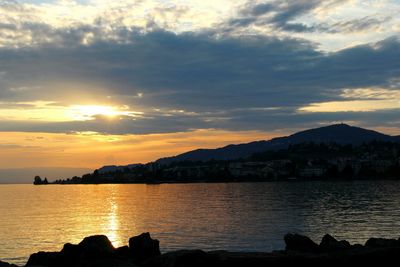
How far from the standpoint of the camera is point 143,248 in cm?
3672

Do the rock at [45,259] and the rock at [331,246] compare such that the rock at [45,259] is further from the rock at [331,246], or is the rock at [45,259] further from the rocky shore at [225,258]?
the rock at [331,246]

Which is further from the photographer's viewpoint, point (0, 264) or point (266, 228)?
point (266, 228)

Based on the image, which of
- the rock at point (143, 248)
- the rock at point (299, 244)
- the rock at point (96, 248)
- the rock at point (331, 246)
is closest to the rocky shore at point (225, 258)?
the rock at point (96, 248)

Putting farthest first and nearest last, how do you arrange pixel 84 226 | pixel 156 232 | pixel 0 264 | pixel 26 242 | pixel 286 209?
pixel 286 209
pixel 84 226
pixel 156 232
pixel 26 242
pixel 0 264

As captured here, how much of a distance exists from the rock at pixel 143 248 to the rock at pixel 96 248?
4.50 m

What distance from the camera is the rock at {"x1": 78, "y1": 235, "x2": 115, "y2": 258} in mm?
30316

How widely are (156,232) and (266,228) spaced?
15.8m

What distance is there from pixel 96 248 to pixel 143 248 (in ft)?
21.3

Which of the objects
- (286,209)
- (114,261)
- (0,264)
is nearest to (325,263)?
(114,261)

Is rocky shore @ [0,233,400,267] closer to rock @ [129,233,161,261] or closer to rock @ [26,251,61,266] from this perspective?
rock @ [26,251,61,266]

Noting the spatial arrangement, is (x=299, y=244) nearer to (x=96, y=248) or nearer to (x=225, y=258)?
(x=225, y=258)

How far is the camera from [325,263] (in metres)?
27.3

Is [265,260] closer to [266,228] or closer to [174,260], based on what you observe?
[174,260]

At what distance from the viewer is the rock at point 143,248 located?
36.3 metres
